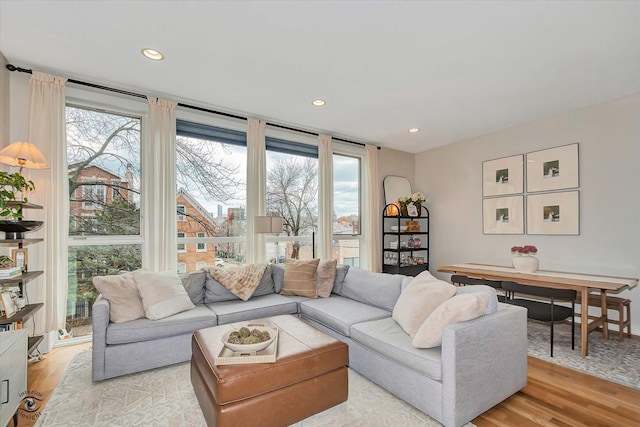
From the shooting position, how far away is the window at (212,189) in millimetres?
3982

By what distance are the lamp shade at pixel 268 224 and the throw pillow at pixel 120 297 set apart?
4.96 feet

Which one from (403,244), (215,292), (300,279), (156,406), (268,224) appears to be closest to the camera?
(156,406)

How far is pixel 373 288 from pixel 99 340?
2450 millimetres

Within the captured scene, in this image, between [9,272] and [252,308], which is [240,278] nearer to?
[252,308]

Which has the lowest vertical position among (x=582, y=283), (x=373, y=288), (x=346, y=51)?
(x=373, y=288)

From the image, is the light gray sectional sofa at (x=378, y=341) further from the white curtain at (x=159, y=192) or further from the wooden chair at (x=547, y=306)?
the wooden chair at (x=547, y=306)

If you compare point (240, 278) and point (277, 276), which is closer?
point (240, 278)

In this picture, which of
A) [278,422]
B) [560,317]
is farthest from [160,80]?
[560,317]

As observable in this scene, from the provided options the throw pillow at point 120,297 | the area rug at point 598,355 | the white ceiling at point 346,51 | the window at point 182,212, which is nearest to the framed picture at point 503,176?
the white ceiling at point 346,51

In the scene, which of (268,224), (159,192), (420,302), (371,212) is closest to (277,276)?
(268,224)

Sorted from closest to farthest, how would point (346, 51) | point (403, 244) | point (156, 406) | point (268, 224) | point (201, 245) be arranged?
point (156, 406), point (346, 51), point (268, 224), point (201, 245), point (403, 244)

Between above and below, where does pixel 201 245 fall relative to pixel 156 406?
above

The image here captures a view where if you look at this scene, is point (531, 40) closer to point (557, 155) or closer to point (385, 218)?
point (557, 155)

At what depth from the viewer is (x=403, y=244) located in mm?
5871
